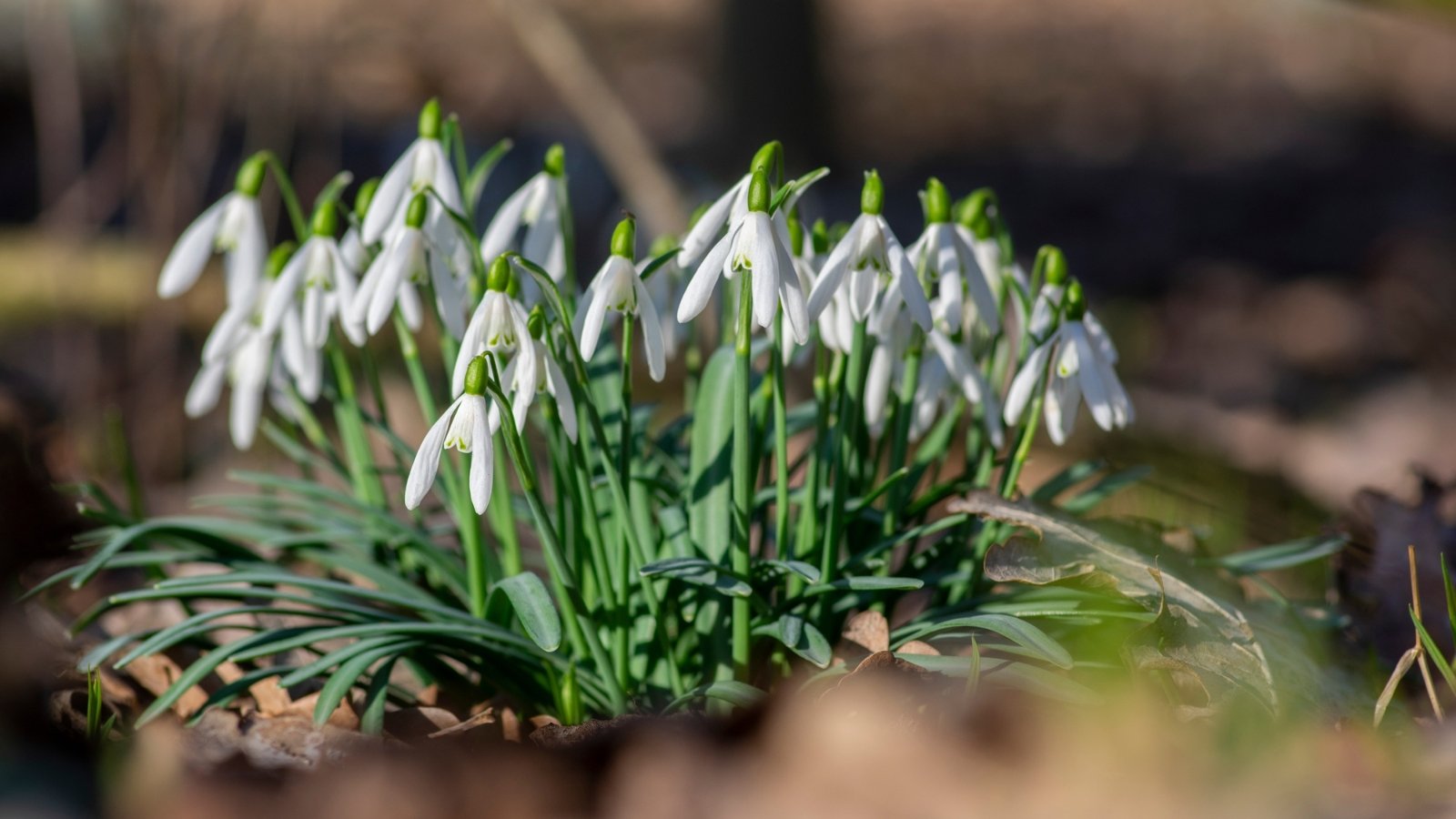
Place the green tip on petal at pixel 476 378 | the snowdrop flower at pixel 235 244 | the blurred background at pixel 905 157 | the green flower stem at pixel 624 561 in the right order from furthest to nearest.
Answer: the blurred background at pixel 905 157, the snowdrop flower at pixel 235 244, the green flower stem at pixel 624 561, the green tip on petal at pixel 476 378

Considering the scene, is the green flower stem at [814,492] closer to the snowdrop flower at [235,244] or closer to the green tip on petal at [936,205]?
the green tip on petal at [936,205]

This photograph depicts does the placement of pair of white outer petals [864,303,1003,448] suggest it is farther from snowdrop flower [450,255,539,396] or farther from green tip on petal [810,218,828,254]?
snowdrop flower [450,255,539,396]

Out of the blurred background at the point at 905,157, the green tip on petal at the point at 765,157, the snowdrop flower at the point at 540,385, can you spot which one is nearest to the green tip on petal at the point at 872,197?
the green tip on petal at the point at 765,157

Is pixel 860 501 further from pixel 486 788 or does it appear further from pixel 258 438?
pixel 258 438

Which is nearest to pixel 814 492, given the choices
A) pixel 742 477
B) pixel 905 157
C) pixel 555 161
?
pixel 742 477

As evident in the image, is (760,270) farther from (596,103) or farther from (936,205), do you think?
(596,103)

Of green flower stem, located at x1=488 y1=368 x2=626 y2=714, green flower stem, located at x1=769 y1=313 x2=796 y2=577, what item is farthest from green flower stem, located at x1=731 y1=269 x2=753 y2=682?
green flower stem, located at x1=488 y1=368 x2=626 y2=714
